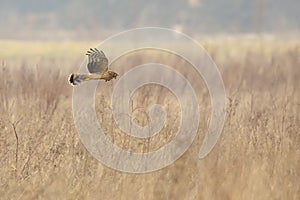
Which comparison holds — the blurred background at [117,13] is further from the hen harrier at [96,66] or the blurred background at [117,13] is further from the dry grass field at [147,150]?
the hen harrier at [96,66]

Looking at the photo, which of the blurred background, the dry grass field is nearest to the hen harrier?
the dry grass field

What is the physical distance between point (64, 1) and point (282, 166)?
2260 inches

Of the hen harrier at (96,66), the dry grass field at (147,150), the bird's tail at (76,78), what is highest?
the hen harrier at (96,66)

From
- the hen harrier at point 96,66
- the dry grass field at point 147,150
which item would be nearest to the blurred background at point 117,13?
the dry grass field at point 147,150

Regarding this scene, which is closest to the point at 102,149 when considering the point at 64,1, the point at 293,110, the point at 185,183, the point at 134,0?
the point at 185,183

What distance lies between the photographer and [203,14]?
5497cm

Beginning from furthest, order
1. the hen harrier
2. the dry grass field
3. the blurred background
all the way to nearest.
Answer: the blurred background → the hen harrier → the dry grass field

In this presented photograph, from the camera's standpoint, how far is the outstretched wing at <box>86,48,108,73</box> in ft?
13.3

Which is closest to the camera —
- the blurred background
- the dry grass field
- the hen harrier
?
the dry grass field

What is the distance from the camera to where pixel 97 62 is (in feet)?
13.3

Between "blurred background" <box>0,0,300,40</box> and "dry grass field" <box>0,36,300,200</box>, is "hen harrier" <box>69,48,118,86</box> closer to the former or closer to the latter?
"dry grass field" <box>0,36,300,200</box>

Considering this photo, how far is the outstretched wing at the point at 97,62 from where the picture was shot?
405 centimetres

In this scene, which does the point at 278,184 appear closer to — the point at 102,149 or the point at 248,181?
the point at 248,181

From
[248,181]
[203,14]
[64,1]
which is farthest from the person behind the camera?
[64,1]
